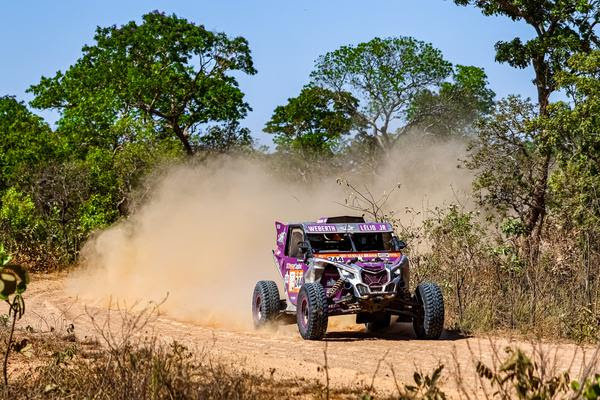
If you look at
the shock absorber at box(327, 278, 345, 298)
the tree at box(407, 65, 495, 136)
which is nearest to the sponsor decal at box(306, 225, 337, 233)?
the shock absorber at box(327, 278, 345, 298)

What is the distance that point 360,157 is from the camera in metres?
54.0

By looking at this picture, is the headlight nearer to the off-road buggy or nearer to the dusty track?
the off-road buggy

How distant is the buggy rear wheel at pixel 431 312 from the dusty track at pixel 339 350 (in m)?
0.17

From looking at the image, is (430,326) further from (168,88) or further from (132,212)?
(168,88)

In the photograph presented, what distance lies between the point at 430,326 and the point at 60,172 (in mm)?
18997

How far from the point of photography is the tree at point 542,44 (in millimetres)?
19375

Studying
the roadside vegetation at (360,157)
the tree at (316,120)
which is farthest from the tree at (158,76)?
the tree at (316,120)

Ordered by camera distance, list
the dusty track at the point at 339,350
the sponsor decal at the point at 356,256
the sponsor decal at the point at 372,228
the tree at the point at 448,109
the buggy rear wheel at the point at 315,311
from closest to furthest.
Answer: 1. the dusty track at the point at 339,350
2. the buggy rear wheel at the point at 315,311
3. the sponsor decal at the point at 356,256
4. the sponsor decal at the point at 372,228
5. the tree at the point at 448,109

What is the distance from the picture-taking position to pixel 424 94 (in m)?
52.3

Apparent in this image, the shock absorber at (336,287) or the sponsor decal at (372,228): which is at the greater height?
the sponsor decal at (372,228)

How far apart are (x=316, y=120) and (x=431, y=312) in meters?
42.2

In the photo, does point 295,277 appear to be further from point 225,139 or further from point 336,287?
point 225,139

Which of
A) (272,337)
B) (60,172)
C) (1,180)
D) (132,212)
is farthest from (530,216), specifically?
(1,180)

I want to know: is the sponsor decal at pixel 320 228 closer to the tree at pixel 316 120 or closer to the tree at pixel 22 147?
the tree at pixel 22 147
